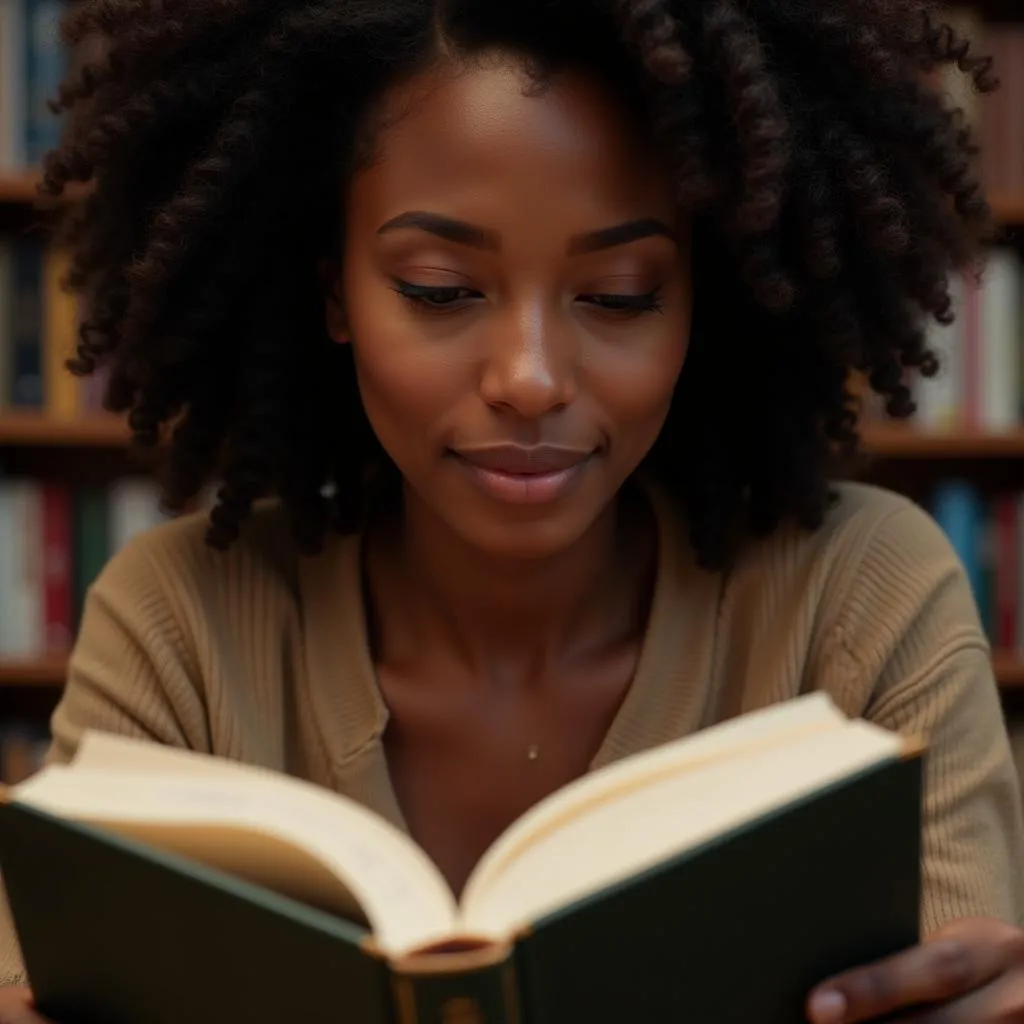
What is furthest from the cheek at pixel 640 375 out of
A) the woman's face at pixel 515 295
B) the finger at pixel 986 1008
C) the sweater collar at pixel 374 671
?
the finger at pixel 986 1008

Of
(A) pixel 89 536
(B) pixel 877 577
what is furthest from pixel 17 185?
(B) pixel 877 577

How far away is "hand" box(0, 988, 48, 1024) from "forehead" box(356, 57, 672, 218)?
496 millimetres

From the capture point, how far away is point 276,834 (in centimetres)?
61

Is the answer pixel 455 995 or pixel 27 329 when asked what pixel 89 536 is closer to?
pixel 27 329

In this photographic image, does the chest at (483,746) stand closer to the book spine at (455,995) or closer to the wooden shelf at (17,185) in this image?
the book spine at (455,995)

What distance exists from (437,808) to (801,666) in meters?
0.28

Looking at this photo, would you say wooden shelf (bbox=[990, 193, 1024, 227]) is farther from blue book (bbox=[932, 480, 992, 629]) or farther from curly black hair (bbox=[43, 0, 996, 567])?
curly black hair (bbox=[43, 0, 996, 567])

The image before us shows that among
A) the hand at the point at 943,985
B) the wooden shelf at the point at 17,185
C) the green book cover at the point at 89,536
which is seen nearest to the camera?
the hand at the point at 943,985

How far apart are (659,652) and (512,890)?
0.47 m

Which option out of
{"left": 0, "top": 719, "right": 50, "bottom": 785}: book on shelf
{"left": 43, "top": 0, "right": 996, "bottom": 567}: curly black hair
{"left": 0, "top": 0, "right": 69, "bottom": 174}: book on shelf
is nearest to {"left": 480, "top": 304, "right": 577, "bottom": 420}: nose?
{"left": 43, "top": 0, "right": 996, "bottom": 567}: curly black hair

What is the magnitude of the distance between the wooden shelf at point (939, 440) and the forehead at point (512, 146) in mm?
1101

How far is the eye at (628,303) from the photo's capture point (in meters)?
0.90

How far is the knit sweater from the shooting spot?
974 millimetres

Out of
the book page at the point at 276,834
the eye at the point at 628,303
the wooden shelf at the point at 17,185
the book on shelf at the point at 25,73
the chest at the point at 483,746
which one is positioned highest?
the book on shelf at the point at 25,73
